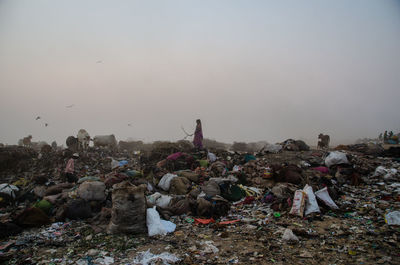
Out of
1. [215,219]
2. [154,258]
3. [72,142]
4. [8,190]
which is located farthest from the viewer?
[72,142]

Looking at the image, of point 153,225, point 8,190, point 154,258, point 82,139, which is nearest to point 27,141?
point 82,139

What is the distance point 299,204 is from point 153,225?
259 centimetres

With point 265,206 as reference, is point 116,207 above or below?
above

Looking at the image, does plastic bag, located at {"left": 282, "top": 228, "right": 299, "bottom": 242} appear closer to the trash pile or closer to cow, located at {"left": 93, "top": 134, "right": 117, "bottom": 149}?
the trash pile

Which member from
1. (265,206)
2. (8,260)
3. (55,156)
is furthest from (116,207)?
(55,156)

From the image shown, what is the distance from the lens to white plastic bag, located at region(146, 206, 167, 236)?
375 cm

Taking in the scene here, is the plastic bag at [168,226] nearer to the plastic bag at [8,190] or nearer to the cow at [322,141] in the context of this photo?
the plastic bag at [8,190]

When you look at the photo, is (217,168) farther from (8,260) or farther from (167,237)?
(8,260)

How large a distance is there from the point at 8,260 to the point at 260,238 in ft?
11.0

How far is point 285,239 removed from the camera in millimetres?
3316

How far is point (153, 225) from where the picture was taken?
3.81 metres

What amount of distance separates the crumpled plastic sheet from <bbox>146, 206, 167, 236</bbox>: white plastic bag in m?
0.65

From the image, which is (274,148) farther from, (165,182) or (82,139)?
(82,139)

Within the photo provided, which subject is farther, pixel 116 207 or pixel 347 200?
pixel 347 200
